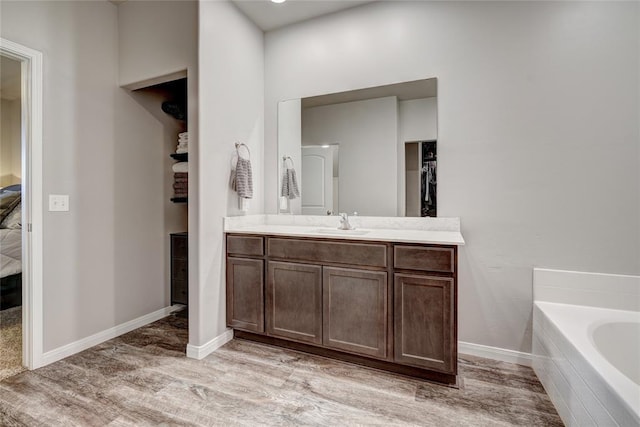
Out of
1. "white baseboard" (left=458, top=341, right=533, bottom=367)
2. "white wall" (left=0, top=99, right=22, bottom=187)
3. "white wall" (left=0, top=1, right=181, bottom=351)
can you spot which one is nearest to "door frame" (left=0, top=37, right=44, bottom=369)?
"white wall" (left=0, top=1, right=181, bottom=351)

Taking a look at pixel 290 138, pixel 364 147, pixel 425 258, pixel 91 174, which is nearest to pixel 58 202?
pixel 91 174

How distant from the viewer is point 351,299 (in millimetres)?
2051

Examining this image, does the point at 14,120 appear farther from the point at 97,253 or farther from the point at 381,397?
the point at 381,397

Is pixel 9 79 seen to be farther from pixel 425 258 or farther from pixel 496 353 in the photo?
pixel 496 353

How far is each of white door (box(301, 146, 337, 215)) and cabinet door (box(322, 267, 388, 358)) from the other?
78cm

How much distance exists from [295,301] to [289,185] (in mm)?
1099

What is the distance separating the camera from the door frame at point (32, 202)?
79.5 inches

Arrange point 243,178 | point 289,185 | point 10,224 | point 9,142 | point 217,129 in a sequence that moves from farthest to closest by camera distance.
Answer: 1. point 9,142
2. point 10,224
3. point 289,185
4. point 243,178
5. point 217,129

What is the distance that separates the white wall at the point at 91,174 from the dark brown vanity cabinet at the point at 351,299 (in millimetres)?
965

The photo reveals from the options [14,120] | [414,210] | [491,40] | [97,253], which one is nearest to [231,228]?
[97,253]

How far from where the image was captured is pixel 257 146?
9.41 ft

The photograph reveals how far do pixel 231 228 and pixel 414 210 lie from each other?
144 centimetres

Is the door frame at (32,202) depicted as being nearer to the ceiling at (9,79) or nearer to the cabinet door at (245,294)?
the cabinet door at (245,294)

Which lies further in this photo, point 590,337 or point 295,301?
point 295,301
